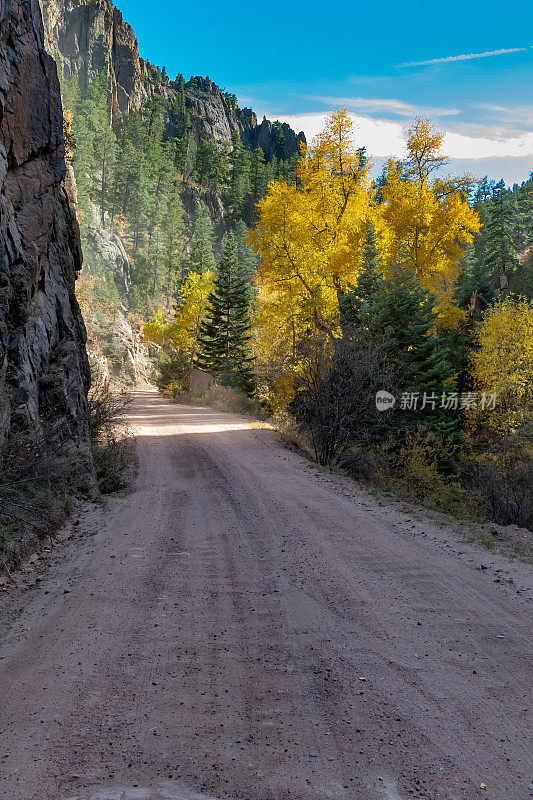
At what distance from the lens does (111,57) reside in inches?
3890

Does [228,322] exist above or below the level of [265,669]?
above

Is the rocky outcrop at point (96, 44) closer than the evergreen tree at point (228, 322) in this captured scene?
No

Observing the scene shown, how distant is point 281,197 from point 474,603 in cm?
1796

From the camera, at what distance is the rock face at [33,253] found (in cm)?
797

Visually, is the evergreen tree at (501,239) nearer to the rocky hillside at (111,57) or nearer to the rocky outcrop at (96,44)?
the rocky hillside at (111,57)

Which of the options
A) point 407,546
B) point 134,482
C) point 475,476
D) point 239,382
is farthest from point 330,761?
point 239,382

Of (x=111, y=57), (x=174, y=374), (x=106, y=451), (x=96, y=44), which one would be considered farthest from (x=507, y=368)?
(x=111, y=57)

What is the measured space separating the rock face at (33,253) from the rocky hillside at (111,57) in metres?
85.8

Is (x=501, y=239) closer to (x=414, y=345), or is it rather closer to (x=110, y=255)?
(x=414, y=345)

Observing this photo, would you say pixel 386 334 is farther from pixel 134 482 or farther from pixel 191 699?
pixel 191 699

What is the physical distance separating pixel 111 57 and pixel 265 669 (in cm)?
12226

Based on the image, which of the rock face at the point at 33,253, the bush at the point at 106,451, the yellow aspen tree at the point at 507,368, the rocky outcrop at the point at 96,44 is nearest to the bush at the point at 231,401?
the bush at the point at 106,451

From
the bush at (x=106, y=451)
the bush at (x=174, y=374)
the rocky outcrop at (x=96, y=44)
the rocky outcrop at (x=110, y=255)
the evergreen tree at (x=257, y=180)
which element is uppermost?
the rocky outcrop at (x=96, y=44)

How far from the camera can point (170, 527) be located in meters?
7.96
